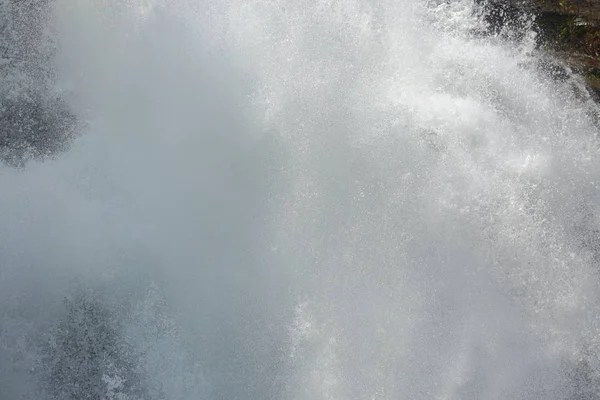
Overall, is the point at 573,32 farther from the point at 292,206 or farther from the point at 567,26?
the point at 292,206

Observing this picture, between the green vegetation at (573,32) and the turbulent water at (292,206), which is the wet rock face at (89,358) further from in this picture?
the green vegetation at (573,32)

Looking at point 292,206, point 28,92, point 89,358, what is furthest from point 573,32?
point 89,358

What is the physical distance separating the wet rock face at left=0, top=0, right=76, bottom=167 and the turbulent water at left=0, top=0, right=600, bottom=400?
0.04 metres

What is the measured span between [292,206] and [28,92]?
17.8 ft

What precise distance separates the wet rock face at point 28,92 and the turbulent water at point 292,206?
42 mm

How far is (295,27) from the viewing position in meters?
10.9

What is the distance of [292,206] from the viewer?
10.4 m

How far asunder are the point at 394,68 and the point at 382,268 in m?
3.76

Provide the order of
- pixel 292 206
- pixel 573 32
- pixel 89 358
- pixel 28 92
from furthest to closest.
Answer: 1. pixel 573 32
2. pixel 28 92
3. pixel 292 206
4. pixel 89 358

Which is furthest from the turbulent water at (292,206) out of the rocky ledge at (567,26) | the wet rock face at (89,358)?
the rocky ledge at (567,26)

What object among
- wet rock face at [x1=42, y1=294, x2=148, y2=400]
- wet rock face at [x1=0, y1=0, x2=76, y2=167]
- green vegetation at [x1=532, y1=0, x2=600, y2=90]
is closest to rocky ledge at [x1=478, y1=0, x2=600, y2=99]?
green vegetation at [x1=532, y1=0, x2=600, y2=90]

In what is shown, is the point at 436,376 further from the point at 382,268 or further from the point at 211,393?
the point at 211,393

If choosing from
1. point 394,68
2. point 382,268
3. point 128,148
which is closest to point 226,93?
point 128,148

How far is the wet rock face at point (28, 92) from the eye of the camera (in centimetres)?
1068
